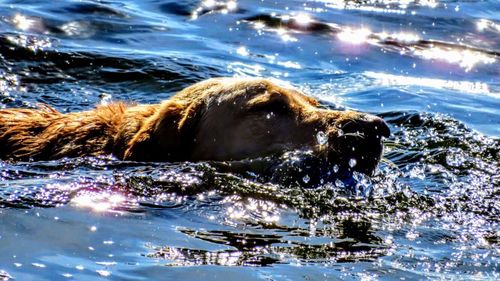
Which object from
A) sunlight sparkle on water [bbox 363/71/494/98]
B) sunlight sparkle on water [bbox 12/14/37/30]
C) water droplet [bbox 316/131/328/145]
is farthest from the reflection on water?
water droplet [bbox 316/131/328/145]

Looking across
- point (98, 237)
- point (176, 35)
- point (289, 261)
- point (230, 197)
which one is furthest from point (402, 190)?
point (176, 35)

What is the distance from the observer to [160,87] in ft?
34.9

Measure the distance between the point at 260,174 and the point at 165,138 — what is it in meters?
0.77

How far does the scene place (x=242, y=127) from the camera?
7020mm

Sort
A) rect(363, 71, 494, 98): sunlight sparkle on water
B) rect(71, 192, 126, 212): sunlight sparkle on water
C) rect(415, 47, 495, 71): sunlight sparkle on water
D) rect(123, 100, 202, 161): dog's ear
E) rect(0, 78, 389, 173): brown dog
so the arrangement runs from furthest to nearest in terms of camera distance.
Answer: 1. rect(415, 47, 495, 71): sunlight sparkle on water
2. rect(363, 71, 494, 98): sunlight sparkle on water
3. rect(123, 100, 202, 161): dog's ear
4. rect(0, 78, 389, 173): brown dog
5. rect(71, 192, 126, 212): sunlight sparkle on water

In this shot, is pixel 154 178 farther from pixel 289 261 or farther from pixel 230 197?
pixel 289 261

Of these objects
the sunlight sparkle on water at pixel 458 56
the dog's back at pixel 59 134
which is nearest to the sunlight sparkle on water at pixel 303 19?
the sunlight sparkle on water at pixel 458 56

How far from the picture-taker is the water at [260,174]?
5.38 m

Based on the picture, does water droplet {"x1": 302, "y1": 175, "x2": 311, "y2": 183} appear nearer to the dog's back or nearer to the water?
the water

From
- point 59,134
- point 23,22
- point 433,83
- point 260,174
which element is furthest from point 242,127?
point 23,22

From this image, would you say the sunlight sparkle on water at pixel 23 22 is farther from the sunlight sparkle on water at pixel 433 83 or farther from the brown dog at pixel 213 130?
the brown dog at pixel 213 130

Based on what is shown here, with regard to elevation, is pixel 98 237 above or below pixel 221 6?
below

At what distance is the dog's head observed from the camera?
684cm

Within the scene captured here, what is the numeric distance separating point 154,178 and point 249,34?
250 inches
